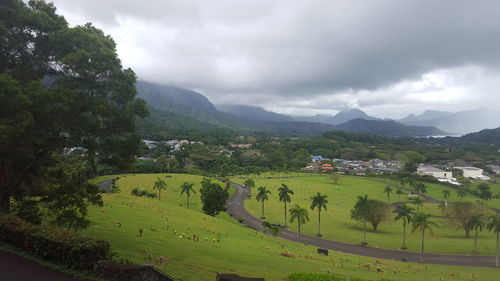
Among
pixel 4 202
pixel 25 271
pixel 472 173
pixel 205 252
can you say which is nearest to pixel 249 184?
pixel 205 252

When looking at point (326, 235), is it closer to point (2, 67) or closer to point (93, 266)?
point (93, 266)

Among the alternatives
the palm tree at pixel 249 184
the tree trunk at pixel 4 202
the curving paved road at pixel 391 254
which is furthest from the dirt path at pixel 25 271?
the palm tree at pixel 249 184

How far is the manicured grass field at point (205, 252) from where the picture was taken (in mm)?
18562

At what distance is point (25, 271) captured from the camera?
11945 millimetres

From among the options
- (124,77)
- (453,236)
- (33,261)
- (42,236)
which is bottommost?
(453,236)

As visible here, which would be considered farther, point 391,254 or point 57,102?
point 391,254

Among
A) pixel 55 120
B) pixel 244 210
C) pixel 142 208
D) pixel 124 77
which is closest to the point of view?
pixel 55 120

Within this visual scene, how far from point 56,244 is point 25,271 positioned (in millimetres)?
1343

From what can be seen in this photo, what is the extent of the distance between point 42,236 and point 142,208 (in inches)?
1088

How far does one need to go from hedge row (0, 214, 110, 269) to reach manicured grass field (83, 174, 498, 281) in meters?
4.22

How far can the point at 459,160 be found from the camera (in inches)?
7367

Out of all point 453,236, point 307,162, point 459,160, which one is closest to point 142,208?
point 453,236

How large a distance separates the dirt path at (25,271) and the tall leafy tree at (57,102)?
4.53m

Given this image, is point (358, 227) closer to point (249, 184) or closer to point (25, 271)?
point (249, 184)
